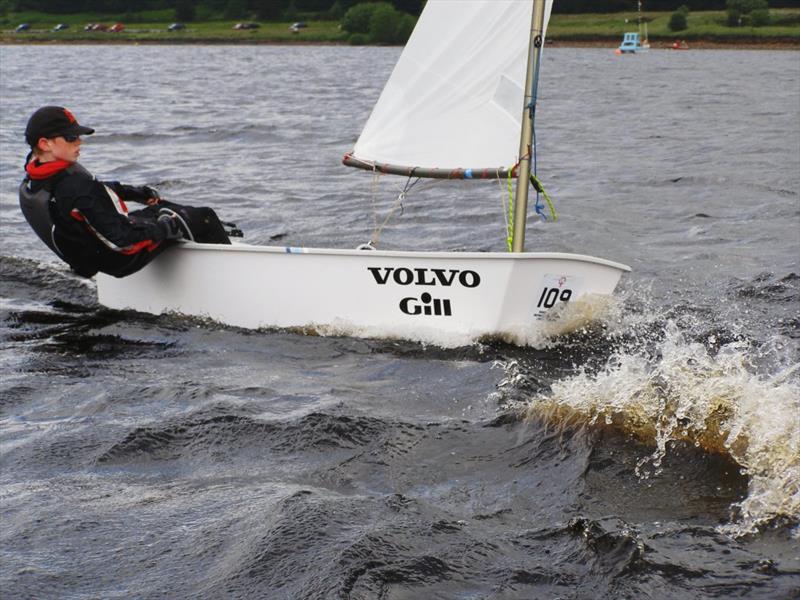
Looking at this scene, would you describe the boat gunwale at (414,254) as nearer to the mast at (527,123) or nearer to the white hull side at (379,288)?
the white hull side at (379,288)

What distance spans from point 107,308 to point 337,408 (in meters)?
3.26

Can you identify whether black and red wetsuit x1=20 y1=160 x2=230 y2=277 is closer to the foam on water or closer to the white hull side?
the white hull side

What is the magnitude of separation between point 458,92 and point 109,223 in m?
2.66

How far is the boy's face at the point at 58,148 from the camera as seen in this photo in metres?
7.48

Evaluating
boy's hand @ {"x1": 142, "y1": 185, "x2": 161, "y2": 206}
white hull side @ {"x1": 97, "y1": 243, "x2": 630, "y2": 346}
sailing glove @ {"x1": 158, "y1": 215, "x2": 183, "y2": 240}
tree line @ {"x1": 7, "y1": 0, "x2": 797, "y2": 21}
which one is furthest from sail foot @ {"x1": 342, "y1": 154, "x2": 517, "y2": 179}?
tree line @ {"x1": 7, "y1": 0, "x2": 797, "y2": 21}

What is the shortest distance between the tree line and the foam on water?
89078mm

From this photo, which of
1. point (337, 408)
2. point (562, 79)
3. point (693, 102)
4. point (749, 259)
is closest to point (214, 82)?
point (562, 79)

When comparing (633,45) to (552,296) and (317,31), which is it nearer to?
(317,31)

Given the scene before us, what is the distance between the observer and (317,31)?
303 feet

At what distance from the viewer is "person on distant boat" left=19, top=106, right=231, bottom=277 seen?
750 centimetres

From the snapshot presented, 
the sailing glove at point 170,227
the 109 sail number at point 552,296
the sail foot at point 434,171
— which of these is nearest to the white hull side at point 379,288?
the 109 sail number at point 552,296

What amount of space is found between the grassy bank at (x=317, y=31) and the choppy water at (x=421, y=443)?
6554cm

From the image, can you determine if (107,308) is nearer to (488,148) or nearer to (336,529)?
(488,148)

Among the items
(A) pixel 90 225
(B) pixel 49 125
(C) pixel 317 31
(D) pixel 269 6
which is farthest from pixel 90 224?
(D) pixel 269 6
